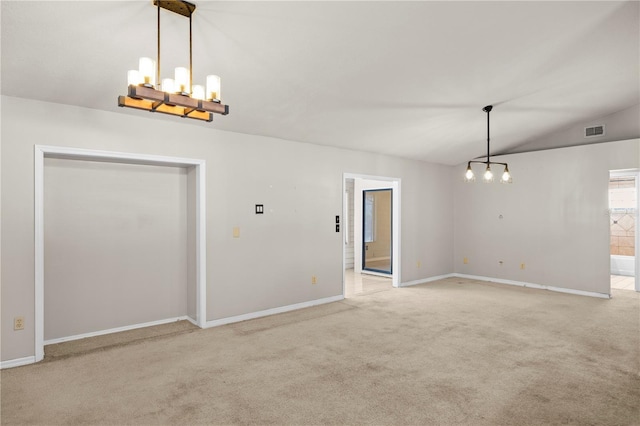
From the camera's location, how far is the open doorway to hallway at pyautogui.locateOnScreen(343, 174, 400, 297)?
24.0 feet

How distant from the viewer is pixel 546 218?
716 centimetres

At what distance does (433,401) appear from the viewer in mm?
2938

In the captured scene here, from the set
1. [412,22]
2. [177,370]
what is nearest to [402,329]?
[177,370]

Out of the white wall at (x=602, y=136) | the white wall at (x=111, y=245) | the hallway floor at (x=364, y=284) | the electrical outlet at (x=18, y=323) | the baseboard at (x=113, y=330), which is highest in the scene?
the white wall at (x=602, y=136)

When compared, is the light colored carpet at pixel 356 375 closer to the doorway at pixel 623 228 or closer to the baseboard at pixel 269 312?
the baseboard at pixel 269 312

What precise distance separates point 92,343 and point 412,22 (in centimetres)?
459

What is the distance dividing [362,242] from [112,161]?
570 centimetres

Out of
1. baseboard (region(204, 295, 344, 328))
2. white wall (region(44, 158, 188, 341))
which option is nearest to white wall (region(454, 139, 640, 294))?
baseboard (region(204, 295, 344, 328))

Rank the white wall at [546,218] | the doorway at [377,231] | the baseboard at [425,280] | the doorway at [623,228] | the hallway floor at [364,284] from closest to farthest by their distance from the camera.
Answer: the white wall at [546,218]
the hallway floor at [364,284]
the baseboard at [425,280]
the doorway at [623,228]
the doorway at [377,231]

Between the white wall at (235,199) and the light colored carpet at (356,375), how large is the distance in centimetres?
56

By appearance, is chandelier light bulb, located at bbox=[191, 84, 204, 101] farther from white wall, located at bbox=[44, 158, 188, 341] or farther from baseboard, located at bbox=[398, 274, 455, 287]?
baseboard, located at bbox=[398, 274, 455, 287]

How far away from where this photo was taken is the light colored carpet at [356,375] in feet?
9.05

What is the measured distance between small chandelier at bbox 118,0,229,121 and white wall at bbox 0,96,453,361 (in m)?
2.10

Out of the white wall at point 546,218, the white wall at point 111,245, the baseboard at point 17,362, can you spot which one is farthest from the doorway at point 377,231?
the baseboard at point 17,362
